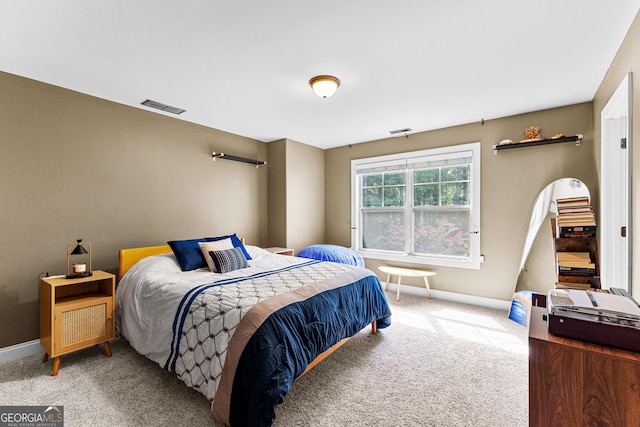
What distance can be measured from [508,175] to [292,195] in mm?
3031

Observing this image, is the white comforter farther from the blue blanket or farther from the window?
the window

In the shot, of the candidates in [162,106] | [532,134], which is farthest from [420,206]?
Answer: [162,106]

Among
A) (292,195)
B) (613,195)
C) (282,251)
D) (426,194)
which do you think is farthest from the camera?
(292,195)

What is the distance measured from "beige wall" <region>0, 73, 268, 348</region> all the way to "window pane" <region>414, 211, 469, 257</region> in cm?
301

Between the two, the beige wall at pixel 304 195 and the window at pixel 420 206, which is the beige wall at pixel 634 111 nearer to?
the window at pixel 420 206

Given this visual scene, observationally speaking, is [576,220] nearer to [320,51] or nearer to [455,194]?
[455,194]

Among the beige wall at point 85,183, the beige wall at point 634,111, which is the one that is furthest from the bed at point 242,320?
the beige wall at point 634,111

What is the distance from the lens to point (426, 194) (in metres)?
4.54

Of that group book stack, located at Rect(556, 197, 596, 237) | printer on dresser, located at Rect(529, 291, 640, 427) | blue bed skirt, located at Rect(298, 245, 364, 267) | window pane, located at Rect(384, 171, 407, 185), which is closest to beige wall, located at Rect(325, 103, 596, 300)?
window pane, located at Rect(384, 171, 407, 185)

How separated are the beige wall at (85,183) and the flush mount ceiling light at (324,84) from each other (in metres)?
2.05

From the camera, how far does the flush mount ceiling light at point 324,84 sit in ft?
8.72

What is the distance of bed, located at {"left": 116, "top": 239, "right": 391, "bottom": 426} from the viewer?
1698 millimetres

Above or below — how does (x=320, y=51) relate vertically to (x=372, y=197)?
above

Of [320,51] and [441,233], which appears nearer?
[320,51]
